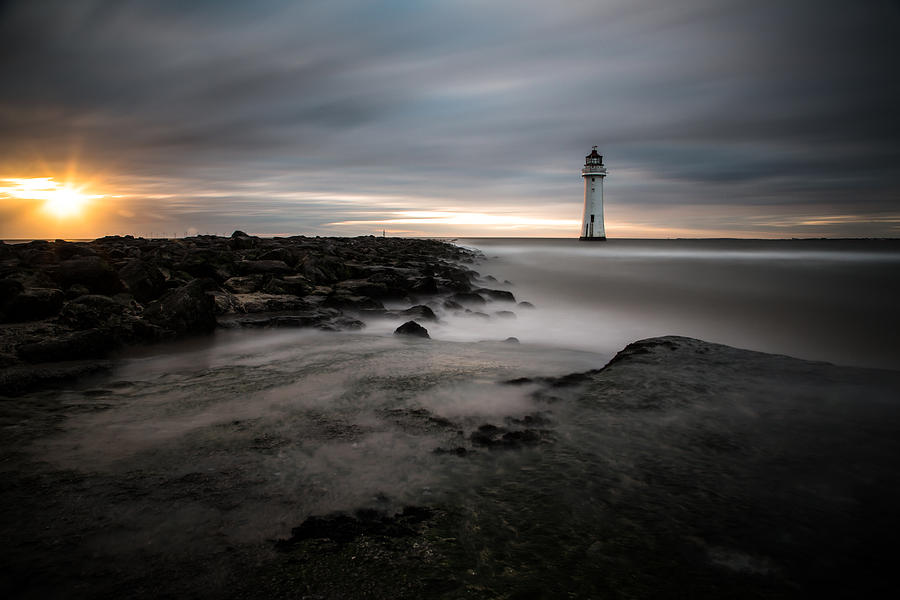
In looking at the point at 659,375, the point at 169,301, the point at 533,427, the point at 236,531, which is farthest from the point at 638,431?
the point at 169,301

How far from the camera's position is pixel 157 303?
574 centimetres

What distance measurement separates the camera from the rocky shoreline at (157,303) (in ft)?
13.9

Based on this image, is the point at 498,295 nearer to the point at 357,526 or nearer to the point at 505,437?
the point at 505,437

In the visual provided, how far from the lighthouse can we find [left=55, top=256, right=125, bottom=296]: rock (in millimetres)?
55619

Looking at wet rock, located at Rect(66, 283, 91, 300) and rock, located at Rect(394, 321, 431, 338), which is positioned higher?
wet rock, located at Rect(66, 283, 91, 300)

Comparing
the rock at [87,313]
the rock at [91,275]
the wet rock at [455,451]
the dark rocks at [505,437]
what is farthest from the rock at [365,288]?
the wet rock at [455,451]

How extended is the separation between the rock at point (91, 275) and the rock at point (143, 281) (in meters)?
0.19

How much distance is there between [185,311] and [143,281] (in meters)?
2.16

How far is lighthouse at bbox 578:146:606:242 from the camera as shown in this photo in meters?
55.0

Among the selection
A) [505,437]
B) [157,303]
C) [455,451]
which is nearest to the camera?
[455,451]

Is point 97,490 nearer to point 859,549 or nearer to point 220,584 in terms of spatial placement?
point 220,584

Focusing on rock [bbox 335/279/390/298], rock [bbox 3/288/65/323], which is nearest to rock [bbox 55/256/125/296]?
rock [bbox 3/288/65/323]

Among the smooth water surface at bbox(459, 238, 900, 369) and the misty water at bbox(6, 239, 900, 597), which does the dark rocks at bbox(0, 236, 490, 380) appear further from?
the smooth water surface at bbox(459, 238, 900, 369)

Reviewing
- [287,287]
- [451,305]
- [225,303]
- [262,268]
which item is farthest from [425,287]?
[225,303]
